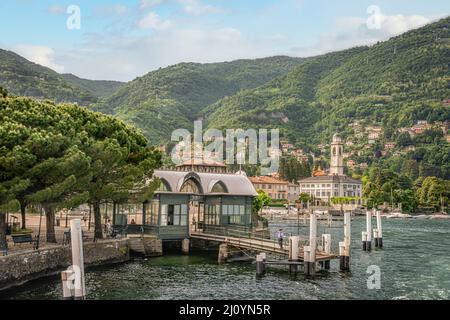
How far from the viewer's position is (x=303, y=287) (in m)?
33.2

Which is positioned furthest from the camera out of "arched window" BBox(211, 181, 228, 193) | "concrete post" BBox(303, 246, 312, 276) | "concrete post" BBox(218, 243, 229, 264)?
"arched window" BBox(211, 181, 228, 193)

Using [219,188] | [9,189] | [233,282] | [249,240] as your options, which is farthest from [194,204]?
[9,189]

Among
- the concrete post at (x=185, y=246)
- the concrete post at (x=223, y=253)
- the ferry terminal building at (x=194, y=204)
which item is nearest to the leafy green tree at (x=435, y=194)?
A: the ferry terminal building at (x=194, y=204)

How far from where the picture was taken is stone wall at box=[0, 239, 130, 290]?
2969 cm

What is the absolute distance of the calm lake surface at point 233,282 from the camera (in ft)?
99.6

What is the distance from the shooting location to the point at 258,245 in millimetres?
42219

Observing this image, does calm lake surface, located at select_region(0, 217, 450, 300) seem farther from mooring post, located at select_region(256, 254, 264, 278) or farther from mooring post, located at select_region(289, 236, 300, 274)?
mooring post, located at select_region(289, 236, 300, 274)

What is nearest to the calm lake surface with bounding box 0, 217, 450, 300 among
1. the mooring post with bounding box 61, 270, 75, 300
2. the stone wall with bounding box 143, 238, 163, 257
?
the stone wall with bounding box 143, 238, 163, 257

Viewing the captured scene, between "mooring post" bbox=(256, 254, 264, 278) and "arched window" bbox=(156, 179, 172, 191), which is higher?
"arched window" bbox=(156, 179, 172, 191)

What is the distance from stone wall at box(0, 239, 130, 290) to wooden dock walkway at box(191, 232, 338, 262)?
8.22m

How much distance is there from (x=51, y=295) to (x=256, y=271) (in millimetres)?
14396

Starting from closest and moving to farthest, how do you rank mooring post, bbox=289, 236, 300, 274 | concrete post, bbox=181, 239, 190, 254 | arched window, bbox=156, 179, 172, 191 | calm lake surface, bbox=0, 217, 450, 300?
calm lake surface, bbox=0, 217, 450, 300, mooring post, bbox=289, 236, 300, 274, concrete post, bbox=181, 239, 190, 254, arched window, bbox=156, 179, 172, 191
